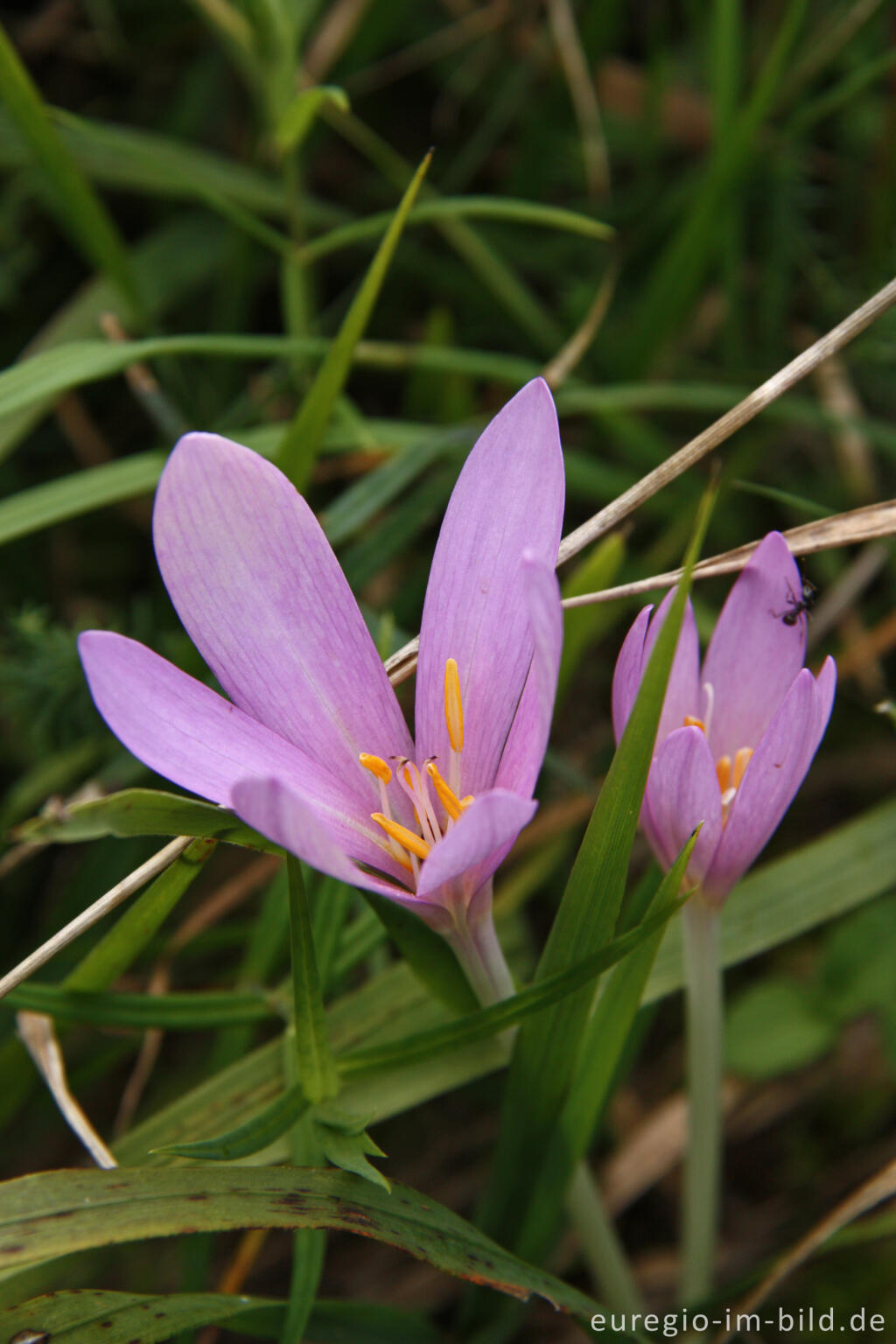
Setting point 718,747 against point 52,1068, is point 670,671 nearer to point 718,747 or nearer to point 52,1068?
point 718,747

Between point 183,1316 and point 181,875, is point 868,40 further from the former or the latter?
point 183,1316

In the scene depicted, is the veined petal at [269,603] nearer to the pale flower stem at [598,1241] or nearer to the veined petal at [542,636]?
the veined petal at [542,636]

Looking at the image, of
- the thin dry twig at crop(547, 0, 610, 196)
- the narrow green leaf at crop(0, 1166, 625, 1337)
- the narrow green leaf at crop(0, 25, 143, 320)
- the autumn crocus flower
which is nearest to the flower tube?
the autumn crocus flower

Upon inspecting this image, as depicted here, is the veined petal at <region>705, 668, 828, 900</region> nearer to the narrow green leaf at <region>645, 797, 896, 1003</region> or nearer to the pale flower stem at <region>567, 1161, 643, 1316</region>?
the narrow green leaf at <region>645, 797, 896, 1003</region>

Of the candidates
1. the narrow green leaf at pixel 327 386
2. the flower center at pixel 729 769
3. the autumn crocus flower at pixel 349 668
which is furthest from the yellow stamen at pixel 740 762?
the narrow green leaf at pixel 327 386

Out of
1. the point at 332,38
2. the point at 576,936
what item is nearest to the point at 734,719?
the point at 576,936
